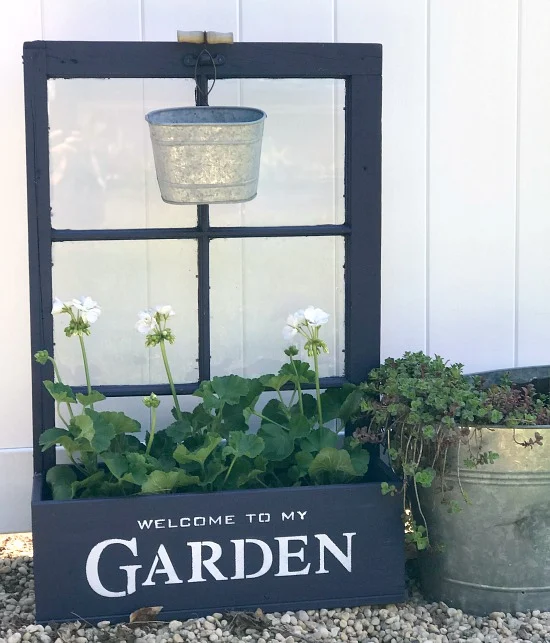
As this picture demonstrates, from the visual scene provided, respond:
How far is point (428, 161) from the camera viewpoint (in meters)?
2.66

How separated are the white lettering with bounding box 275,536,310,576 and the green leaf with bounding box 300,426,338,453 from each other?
208 millimetres

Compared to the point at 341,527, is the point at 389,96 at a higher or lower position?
higher

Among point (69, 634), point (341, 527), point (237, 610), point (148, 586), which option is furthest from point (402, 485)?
point (69, 634)

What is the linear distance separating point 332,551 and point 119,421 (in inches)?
21.7

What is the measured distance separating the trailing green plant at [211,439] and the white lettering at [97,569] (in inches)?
4.8

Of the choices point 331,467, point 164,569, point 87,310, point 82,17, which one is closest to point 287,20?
point 82,17

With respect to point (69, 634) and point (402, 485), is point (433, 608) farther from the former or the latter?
point (69, 634)

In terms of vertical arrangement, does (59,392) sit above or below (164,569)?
above

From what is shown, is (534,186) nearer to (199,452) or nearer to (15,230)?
(199,452)

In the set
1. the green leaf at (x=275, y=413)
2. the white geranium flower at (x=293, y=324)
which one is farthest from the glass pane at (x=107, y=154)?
the green leaf at (x=275, y=413)

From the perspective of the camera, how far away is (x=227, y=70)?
2352mm

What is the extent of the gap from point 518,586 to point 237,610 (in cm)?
62

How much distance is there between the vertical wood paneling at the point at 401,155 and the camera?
2590 millimetres

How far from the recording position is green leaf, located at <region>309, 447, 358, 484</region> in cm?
218
